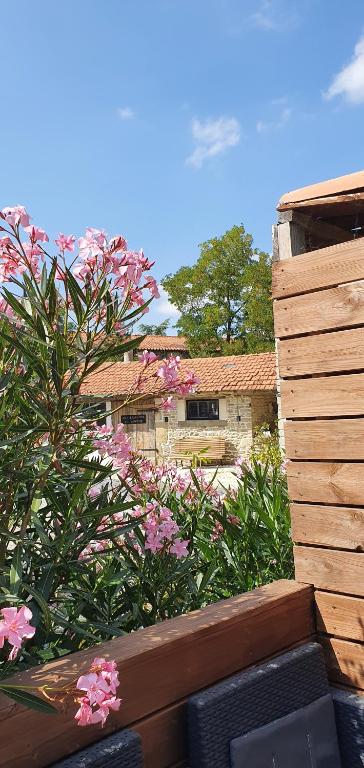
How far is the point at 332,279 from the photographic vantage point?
1945mm

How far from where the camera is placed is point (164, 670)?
4.81ft

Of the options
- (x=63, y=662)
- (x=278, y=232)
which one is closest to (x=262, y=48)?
(x=278, y=232)

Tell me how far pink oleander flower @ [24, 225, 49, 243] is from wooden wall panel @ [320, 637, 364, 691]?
1.58 m

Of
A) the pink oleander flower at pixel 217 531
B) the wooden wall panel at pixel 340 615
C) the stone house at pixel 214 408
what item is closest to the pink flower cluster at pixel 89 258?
the wooden wall panel at pixel 340 615

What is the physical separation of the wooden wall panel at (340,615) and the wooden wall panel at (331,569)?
0.09 ft

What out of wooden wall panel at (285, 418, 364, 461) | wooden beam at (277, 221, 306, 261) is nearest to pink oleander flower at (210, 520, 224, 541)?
wooden wall panel at (285, 418, 364, 461)

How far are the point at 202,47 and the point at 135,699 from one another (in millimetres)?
4570

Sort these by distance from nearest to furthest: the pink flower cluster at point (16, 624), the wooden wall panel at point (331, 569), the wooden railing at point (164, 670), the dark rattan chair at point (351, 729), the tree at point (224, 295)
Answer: the pink flower cluster at point (16, 624) → the wooden railing at point (164, 670) → the dark rattan chair at point (351, 729) → the wooden wall panel at point (331, 569) → the tree at point (224, 295)

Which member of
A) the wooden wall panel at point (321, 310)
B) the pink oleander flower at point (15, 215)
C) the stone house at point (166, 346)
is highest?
the stone house at point (166, 346)

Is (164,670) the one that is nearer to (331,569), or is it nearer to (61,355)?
(331,569)

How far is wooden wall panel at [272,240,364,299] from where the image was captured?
1880mm

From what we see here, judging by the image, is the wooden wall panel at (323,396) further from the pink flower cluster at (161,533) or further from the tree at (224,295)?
the tree at (224,295)

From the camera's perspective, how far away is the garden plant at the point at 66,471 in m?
1.34

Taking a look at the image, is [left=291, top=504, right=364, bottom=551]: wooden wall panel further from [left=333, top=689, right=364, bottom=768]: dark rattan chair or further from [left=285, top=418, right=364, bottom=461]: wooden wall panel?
[left=333, top=689, right=364, bottom=768]: dark rattan chair
